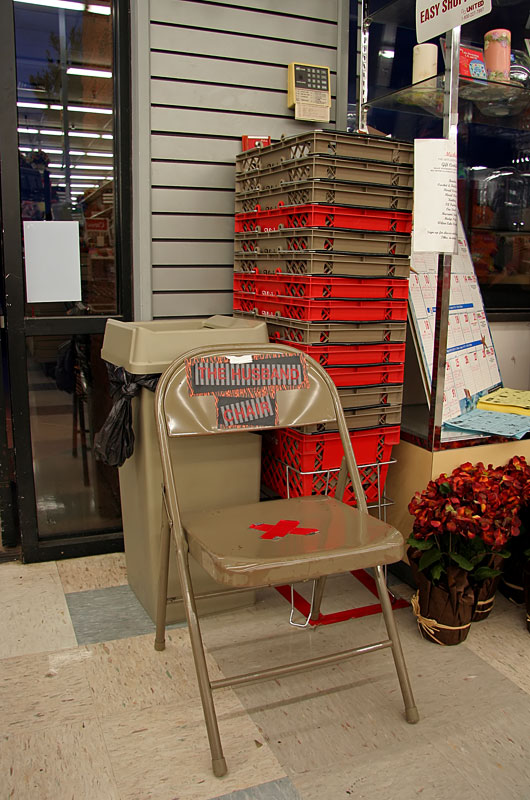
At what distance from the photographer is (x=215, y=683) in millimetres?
1821

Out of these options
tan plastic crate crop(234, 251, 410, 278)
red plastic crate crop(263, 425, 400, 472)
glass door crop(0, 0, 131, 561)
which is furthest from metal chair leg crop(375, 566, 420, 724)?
glass door crop(0, 0, 131, 561)

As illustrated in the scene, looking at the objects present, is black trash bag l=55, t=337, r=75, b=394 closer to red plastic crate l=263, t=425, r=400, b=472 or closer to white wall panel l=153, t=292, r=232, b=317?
white wall panel l=153, t=292, r=232, b=317

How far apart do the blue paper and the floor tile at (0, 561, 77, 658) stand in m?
1.68

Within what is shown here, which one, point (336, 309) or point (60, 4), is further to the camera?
point (60, 4)

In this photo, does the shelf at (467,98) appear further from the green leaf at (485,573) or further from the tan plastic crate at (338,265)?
the green leaf at (485,573)

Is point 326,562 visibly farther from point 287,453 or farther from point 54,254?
point 54,254

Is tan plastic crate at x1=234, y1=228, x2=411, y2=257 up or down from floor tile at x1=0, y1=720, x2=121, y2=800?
up

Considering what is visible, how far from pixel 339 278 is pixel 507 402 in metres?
1.03

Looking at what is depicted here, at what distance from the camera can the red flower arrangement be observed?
2.36 m

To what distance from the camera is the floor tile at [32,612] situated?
245 cm

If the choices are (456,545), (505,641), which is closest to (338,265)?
(456,545)

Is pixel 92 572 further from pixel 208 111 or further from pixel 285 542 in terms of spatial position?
pixel 208 111

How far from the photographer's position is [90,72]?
9.80ft

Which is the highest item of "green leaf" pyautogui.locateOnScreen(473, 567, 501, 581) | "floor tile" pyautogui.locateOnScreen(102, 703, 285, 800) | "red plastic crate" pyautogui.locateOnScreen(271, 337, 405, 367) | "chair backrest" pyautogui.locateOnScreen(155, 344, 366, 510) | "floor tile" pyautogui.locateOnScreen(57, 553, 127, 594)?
"red plastic crate" pyautogui.locateOnScreen(271, 337, 405, 367)
